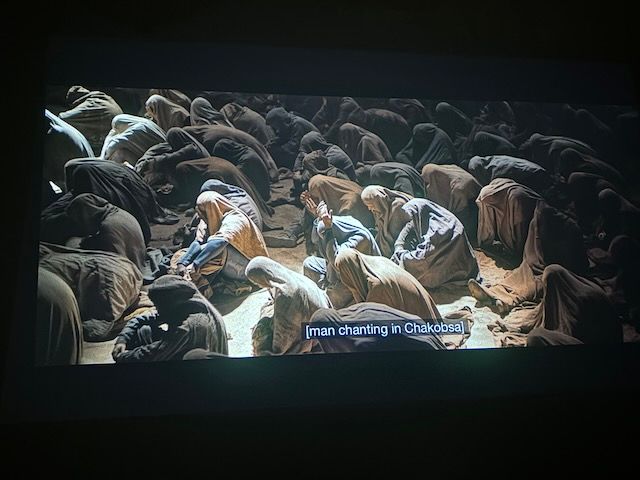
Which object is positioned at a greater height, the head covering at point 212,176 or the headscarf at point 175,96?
the headscarf at point 175,96

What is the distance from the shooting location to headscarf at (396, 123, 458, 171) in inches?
136

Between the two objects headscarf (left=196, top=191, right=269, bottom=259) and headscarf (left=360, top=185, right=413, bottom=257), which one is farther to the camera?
headscarf (left=360, top=185, right=413, bottom=257)

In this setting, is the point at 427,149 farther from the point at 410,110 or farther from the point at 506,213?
the point at 506,213

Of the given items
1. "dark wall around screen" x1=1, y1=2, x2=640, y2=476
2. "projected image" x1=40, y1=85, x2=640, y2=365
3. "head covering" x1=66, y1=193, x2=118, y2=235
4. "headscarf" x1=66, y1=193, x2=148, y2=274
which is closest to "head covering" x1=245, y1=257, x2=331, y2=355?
"projected image" x1=40, y1=85, x2=640, y2=365

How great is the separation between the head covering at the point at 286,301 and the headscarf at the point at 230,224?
0.08 meters

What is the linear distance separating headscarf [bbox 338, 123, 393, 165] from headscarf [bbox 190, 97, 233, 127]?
2.26 ft

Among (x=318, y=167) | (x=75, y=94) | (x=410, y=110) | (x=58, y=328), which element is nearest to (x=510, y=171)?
(x=410, y=110)

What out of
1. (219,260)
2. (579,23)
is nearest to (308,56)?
(219,260)

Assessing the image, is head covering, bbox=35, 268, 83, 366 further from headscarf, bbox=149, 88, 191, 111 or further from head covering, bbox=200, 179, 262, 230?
headscarf, bbox=149, 88, 191, 111

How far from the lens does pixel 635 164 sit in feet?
12.2

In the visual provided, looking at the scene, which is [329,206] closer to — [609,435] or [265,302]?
[265,302]

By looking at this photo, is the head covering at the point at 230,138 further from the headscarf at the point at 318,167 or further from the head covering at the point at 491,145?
the head covering at the point at 491,145

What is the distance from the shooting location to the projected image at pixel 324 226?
2.97 meters

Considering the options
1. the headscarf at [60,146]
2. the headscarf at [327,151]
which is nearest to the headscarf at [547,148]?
the headscarf at [327,151]
